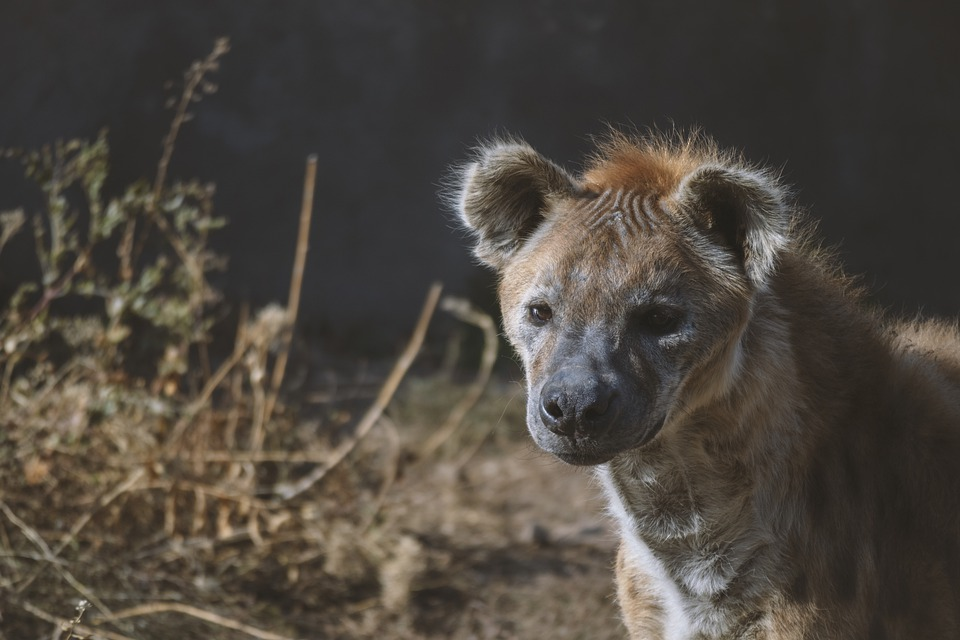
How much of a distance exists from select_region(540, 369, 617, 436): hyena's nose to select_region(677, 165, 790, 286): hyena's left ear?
0.50m

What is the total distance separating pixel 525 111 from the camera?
7316mm

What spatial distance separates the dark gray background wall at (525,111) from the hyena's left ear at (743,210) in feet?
13.8

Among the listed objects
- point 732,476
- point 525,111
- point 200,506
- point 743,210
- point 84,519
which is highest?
point 743,210

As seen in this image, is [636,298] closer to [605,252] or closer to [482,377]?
[605,252]

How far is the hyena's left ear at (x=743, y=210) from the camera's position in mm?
2758

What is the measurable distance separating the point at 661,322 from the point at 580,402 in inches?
12.1

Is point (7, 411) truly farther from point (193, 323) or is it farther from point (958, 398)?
point (958, 398)

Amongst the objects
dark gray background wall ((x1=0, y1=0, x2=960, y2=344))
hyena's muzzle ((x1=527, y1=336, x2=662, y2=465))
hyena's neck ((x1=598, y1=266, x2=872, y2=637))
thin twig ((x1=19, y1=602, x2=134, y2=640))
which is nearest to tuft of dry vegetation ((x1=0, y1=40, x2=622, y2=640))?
thin twig ((x1=19, y1=602, x2=134, y2=640))

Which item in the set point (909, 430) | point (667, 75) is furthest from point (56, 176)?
point (667, 75)

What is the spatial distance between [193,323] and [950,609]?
2934 millimetres

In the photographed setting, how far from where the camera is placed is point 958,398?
9.89 ft

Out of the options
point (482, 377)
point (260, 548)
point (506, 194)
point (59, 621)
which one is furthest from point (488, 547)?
point (506, 194)

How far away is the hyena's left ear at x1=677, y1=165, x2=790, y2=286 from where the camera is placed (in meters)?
2.76

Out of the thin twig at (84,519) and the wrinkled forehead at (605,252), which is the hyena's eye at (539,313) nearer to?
the wrinkled forehead at (605,252)
